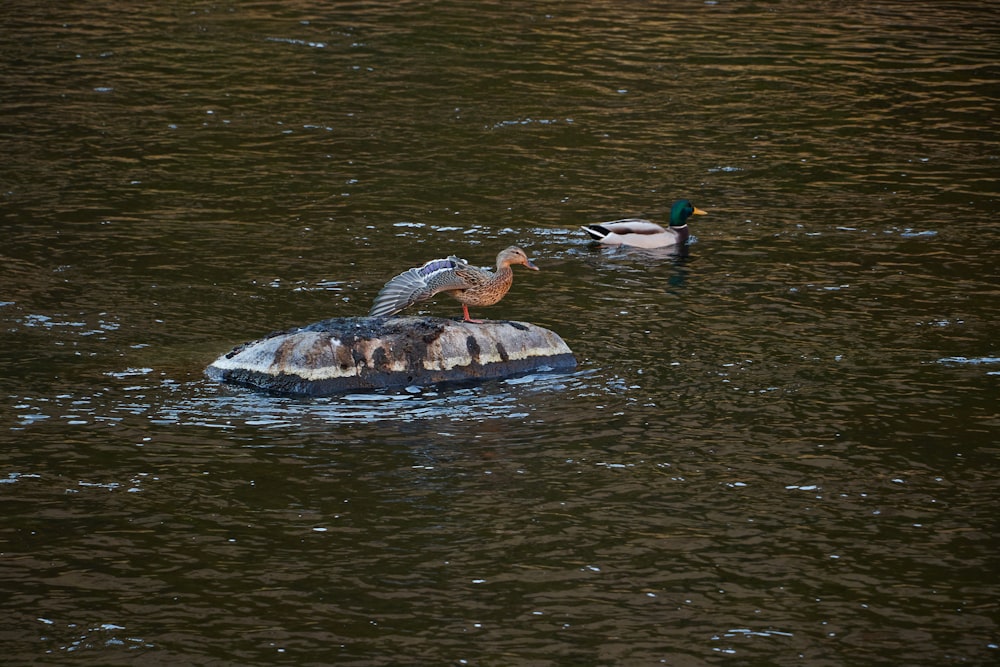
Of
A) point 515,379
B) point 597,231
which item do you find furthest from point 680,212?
point 515,379

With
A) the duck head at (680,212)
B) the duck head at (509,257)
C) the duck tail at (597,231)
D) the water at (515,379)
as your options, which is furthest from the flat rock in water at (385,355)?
the duck head at (680,212)

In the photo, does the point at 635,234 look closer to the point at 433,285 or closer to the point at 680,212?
the point at 680,212

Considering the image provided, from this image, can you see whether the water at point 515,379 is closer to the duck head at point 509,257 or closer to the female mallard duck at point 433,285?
the duck head at point 509,257

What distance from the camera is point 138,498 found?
10945 millimetres

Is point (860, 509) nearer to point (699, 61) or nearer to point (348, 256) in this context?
point (348, 256)

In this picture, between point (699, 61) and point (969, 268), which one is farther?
point (699, 61)

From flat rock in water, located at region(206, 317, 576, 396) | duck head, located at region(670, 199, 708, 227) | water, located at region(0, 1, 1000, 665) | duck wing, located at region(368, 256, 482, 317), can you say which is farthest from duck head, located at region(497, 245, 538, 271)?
duck head, located at region(670, 199, 708, 227)

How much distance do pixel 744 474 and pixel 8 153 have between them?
14308 millimetres

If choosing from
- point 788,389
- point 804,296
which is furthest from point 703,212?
point 788,389

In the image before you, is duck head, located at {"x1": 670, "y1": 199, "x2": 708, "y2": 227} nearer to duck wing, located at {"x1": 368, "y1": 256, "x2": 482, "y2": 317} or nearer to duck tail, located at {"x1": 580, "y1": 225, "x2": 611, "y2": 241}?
duck tail, located at {"x1": 580, "y1": 225, "x2": 611, "y2": 241}

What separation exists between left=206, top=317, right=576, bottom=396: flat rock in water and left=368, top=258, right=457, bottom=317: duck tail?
1.00ft

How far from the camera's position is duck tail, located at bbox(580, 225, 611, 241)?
59.8 ft

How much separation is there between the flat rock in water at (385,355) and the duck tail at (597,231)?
4503mm

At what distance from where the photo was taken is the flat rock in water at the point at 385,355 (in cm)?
1308
